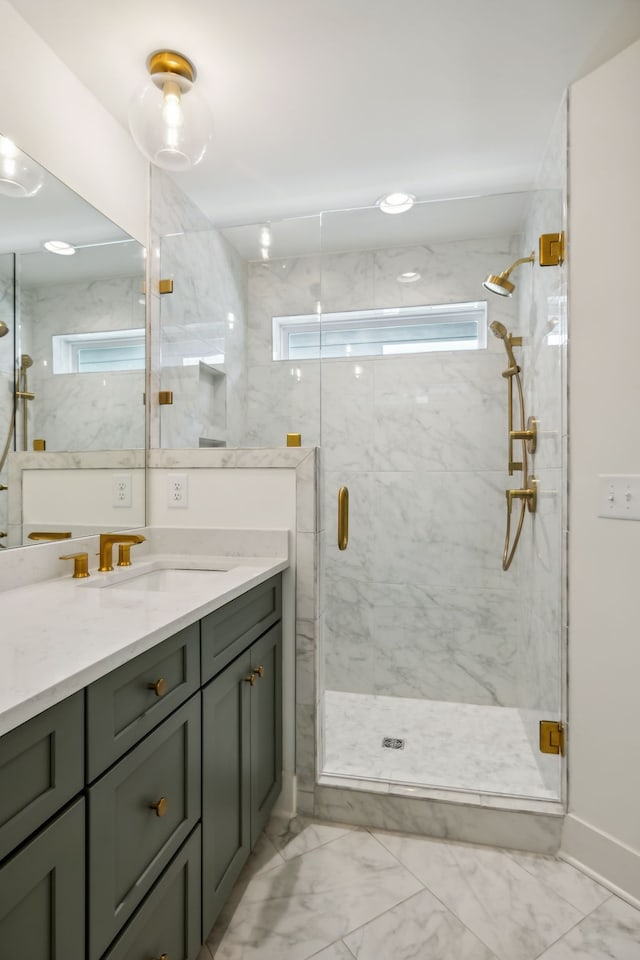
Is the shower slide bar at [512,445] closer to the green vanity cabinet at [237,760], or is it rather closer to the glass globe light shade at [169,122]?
the green vanity cabinet at [237,760]

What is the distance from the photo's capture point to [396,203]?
92.5 inches

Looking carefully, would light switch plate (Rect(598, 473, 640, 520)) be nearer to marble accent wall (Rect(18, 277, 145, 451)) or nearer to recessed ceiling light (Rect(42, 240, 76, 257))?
marble accent wall (Rect(18, 277, 145, 451))

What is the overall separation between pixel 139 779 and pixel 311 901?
839 mm

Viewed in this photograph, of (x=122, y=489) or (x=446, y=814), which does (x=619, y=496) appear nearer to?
(x=446, y=814)

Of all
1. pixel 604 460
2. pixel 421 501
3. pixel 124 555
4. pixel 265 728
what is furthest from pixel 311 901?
pixel 421 501

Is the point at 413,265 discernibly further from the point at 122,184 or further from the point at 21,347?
the point at 21,347

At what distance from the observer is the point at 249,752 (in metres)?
1.53

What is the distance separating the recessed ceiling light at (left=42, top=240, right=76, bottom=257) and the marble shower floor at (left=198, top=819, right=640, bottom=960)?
1866mm

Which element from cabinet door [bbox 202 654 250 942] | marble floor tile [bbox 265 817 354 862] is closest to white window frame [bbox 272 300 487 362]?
cabinet door [bbox 202 654 250 942]

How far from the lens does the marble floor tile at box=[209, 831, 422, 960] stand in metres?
1.35

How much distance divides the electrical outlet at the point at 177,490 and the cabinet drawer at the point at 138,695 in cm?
86

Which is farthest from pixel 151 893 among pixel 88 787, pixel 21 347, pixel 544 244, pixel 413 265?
pixel 413 265

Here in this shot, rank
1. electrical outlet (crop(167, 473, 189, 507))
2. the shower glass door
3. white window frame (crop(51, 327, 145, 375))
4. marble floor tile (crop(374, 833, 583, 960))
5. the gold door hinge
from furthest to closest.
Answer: the shower glass door → electrical outlet (crop(167, 473, 189, 507)) → the gold door hinge → white window frame (crop(51, 327, 145, 375)) → marble floor tile (crop(374, 833, 583, 960))

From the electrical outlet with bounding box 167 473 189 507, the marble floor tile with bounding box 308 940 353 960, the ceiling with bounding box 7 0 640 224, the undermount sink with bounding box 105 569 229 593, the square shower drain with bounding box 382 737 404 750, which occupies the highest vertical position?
the ceiling with bounding box 7 0 640 224
